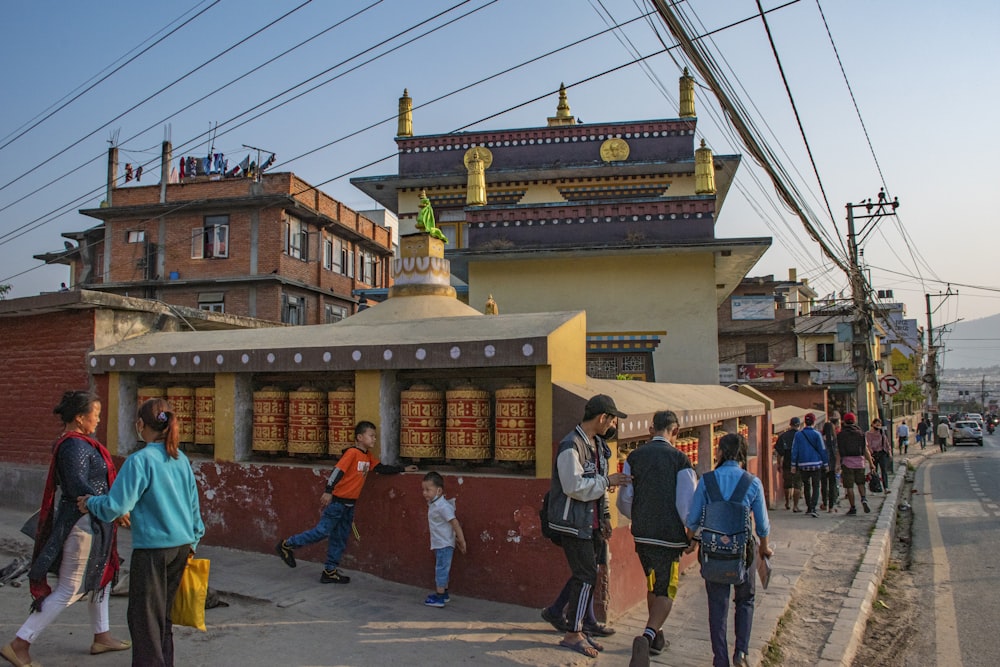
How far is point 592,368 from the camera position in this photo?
16.2 m

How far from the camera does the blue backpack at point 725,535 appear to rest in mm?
4605

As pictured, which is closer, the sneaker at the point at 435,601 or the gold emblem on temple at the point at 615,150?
the sneaker at the point at 435,601

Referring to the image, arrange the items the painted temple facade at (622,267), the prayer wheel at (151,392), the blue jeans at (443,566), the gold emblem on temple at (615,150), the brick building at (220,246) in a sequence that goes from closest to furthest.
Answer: the blue jeans at (443,566) → the prayer wheel at (151,392) → the painted temple facade at (622,267) → the gold emblem on temple at (615,150) → the brick building at (220,246)

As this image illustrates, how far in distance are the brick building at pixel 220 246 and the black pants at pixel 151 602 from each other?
2728cm

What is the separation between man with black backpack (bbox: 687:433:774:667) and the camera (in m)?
4.62

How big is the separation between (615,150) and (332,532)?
14.7m

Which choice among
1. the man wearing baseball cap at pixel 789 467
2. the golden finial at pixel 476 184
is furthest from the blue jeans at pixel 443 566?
the golden finial at pixel 476 184

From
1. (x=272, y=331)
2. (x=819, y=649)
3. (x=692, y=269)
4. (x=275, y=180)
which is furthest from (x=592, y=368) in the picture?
(x=275, y=180)

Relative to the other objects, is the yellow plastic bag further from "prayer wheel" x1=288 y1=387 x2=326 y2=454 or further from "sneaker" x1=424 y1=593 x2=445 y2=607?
"prayer wheel" x1=288 y1=387 x2=326 y2=454

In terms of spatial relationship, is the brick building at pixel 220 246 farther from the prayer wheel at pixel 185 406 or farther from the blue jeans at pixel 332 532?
the blue jeans at pixel 332 532

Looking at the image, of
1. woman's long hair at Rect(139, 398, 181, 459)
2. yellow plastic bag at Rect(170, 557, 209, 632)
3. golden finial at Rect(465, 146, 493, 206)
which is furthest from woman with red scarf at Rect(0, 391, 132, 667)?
golden finial at Rect(465, 146, 493, 206)

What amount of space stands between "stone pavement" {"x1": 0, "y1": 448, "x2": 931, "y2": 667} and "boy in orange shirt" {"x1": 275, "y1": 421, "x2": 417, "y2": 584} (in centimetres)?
29

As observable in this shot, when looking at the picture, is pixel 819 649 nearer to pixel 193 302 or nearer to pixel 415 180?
pixel 415 180

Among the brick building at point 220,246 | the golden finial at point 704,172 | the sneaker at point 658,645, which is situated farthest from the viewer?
the brick building at point 220,246
